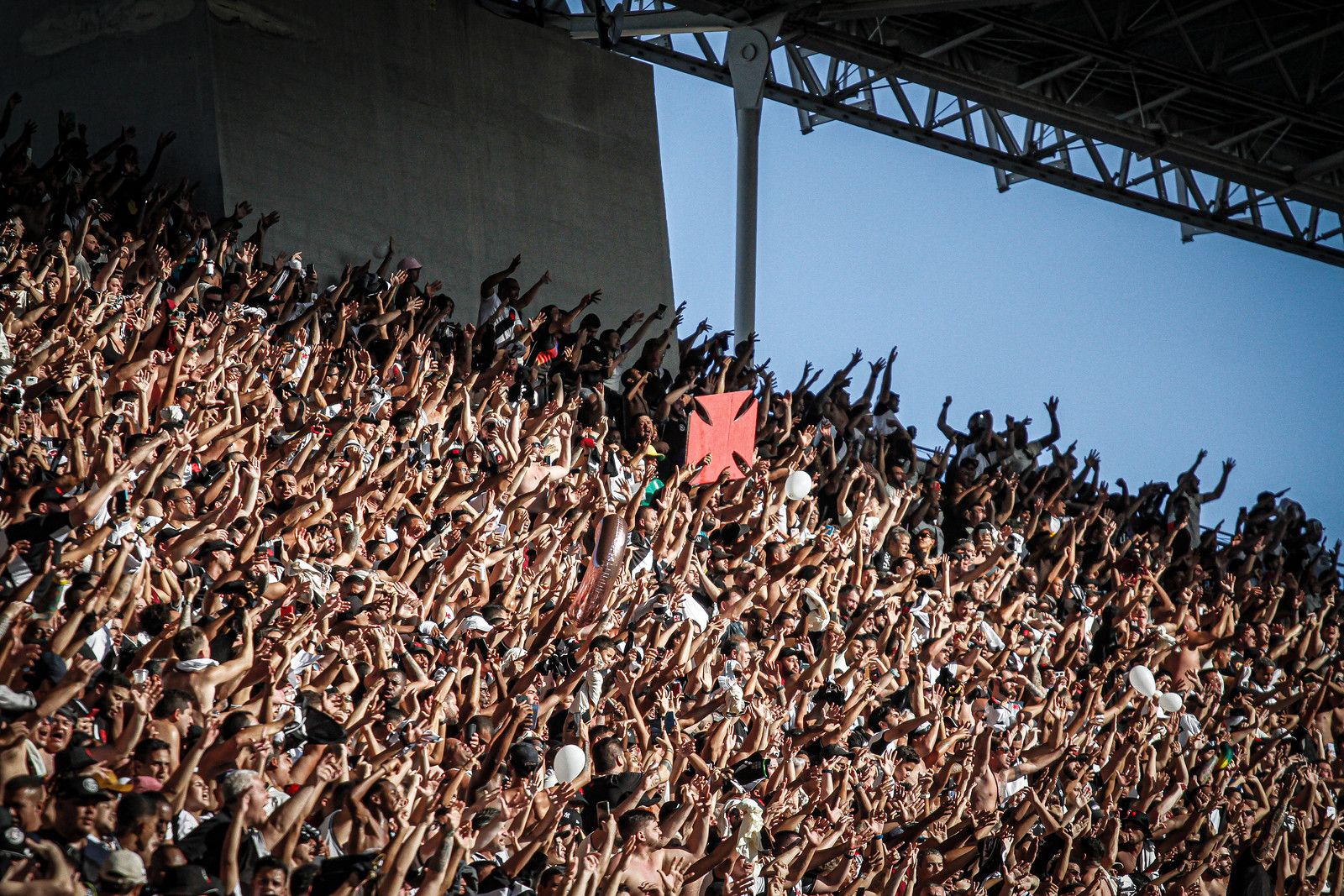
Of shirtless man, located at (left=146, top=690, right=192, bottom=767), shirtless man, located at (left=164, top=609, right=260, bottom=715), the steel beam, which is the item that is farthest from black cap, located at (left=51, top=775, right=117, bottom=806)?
the steel beam

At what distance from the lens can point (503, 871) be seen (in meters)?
4.83

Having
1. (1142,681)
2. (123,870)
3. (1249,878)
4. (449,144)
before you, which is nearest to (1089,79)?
(449,144)

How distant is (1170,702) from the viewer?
334 inches

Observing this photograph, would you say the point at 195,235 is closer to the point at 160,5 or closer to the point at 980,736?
the point at 160,5

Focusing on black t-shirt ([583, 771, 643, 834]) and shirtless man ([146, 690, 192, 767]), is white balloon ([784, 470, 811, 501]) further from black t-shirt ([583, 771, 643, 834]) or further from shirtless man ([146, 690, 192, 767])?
shirtless man ([146, 690, 192, 767])

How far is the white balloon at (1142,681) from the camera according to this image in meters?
8.48

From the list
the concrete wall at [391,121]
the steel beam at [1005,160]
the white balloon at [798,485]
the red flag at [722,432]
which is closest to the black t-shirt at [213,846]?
the red flag at [722,432]

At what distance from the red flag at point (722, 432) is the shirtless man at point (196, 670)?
15.1 ft

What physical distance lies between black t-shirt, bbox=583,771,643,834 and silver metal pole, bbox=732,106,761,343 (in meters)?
9.06

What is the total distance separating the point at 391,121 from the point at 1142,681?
824cm

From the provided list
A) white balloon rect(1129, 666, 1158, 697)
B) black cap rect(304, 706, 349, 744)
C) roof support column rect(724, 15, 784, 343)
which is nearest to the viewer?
black cap rect(304, 706, 349, 744)

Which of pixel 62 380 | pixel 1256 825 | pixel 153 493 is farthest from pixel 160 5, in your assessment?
pixel 1256 825

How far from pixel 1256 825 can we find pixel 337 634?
5.23 metres

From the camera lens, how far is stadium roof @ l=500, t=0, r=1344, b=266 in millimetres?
14289
